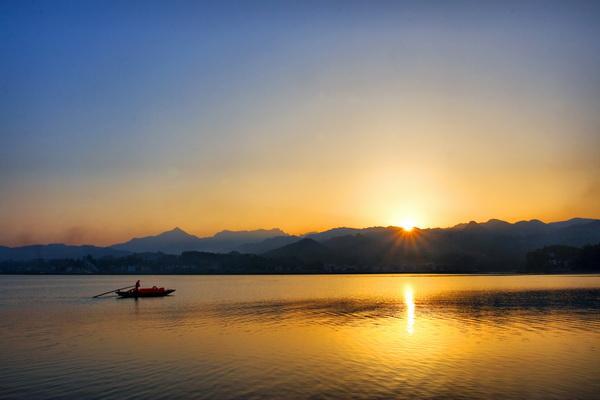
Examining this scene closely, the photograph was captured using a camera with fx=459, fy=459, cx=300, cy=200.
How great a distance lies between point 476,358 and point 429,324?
20.6m

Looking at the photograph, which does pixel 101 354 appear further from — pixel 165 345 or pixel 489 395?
pixel 489 395

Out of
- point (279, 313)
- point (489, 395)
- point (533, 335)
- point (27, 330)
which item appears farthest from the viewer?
point (279, 313)

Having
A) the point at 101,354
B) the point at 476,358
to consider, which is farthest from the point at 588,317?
the point at 101,354

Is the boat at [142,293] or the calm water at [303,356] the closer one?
the calm water at [303,356]

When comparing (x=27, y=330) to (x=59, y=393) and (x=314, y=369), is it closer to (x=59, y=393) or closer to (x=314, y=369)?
Answer: (x=59, y=393)

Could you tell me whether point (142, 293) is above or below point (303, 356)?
below

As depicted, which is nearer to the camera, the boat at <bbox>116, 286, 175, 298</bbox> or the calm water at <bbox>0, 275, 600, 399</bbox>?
the calm water at <bbox>0, 275, 600, 399</bbox>

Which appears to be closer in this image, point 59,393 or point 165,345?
point 59,393

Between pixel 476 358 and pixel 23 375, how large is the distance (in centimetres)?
3151

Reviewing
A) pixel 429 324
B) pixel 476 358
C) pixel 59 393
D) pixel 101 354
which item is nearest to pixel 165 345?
pixel 101 354

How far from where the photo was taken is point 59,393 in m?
25.5

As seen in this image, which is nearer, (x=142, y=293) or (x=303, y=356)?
(x=303, y=356)

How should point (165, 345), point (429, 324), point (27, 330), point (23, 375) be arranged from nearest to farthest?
point (23, 375), point (165, 345), point (27, 330), point (429, 324)

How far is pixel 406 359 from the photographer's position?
34.5 metres
